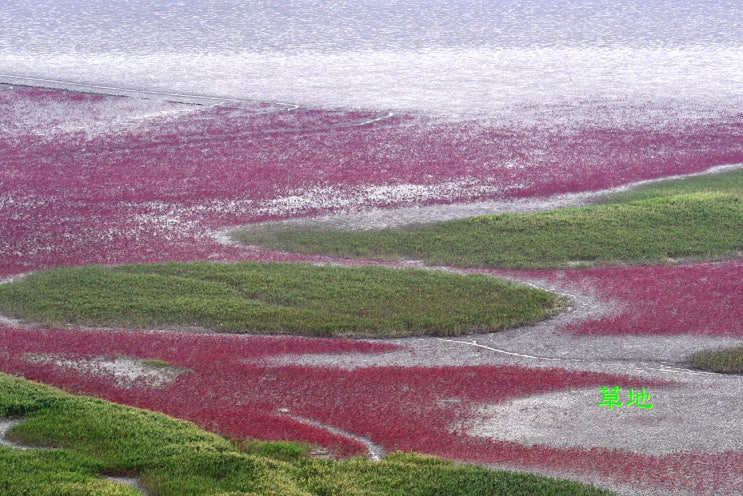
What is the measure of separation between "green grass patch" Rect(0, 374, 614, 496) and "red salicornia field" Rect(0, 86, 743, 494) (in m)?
1.26

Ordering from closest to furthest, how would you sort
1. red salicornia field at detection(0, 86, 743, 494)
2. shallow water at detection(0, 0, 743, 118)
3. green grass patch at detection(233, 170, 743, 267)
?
red salicornia field at detection(0, 86, 743, 494) < green grass patch at detection(233, 170, 743, 267) < shallow water at detection(0, 0, 743, 118)

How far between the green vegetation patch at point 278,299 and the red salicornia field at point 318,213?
1.41 meters

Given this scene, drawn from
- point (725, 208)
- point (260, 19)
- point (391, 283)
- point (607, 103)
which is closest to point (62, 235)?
point (391, 283)

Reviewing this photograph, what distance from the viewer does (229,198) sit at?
5378 cm

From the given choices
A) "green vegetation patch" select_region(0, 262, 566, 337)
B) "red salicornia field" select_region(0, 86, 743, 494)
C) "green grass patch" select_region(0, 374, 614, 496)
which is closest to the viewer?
"green grass patch" select_region(0, 374, 614, 496)

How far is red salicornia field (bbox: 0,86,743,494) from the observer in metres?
28.5

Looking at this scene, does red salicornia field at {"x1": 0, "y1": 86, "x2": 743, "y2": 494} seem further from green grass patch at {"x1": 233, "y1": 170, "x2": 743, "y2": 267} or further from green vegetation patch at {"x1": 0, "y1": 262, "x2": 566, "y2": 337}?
green grass patch at {"x1": 233, "y1": 170, "x2": 743, "y2": 267}

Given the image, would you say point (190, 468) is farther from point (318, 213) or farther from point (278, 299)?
point (318, 213)

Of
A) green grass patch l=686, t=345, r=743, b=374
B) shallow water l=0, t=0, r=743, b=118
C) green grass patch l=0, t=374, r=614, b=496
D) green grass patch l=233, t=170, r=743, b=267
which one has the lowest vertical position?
green grass patch l=0, t=374, r=614, b=496

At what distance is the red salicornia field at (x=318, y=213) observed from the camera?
28.5 meters

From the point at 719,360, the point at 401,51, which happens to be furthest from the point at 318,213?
the point at 401,51

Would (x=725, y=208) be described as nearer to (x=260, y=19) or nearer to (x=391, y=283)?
(x=391, y=283)

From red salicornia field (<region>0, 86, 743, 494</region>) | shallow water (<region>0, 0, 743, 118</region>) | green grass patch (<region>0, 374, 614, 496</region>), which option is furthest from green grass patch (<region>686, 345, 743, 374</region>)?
shallow water (<region>0, 0, 743, 118</region>)

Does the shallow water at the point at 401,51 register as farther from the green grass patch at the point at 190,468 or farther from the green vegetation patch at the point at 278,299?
the green grass patch at the point at 190,468
